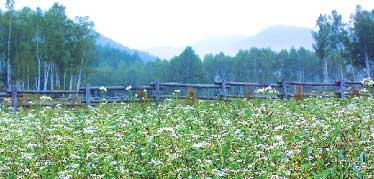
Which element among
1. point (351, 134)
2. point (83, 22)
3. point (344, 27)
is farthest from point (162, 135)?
point (344, 27)

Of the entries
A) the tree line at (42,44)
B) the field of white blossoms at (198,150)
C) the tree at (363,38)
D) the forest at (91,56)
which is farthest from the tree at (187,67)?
the field of white blossoms at (198,150)

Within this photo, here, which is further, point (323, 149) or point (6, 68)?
point (6, 68)

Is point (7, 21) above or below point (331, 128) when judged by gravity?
above

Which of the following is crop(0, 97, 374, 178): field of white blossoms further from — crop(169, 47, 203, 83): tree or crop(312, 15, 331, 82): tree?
crop(169, 47, 203, 83): tree

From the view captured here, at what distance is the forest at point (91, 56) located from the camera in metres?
58.2

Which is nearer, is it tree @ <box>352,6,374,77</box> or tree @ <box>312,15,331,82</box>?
tree @ <box>352,6,374,77</box>

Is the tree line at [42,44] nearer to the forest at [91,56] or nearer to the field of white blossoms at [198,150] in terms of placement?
the forest at [91,56]

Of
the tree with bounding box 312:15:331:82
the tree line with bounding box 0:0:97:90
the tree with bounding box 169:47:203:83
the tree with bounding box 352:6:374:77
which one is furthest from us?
the tree with bounding box 169:47:203:83

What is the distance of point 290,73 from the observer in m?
114

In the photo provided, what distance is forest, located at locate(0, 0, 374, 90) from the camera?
5819 cm

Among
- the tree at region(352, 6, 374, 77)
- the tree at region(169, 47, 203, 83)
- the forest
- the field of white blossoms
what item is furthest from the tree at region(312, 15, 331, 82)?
the field of white blossoms

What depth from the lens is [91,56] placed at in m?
66.6

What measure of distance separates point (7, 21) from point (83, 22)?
9873 millimetres

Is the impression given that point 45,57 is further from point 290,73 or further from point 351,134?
point 290,73
